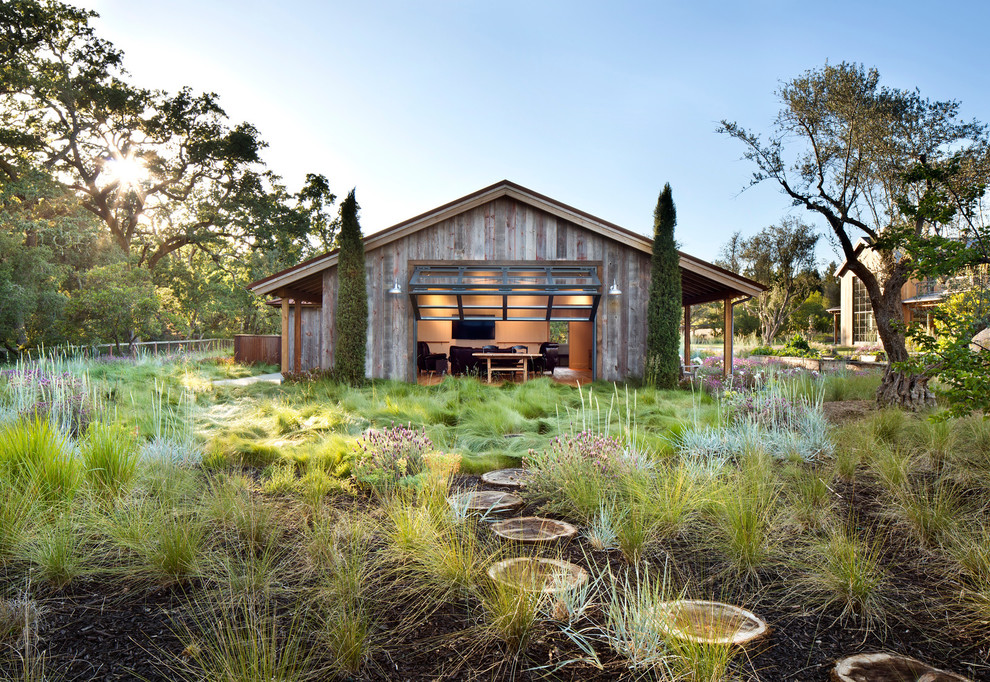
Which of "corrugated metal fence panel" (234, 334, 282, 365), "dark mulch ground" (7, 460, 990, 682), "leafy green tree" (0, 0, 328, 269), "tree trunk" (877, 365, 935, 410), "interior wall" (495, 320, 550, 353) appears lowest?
"dark mulch ground" (7, 460, 990, 682)

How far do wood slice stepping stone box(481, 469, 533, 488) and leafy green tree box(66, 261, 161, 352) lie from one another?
14869 millimetres

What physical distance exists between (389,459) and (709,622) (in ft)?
8.27

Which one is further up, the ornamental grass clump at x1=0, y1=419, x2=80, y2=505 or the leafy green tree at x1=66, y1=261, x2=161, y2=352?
the leafy green tree at x1=66, y1=261, x2=161, y2=352

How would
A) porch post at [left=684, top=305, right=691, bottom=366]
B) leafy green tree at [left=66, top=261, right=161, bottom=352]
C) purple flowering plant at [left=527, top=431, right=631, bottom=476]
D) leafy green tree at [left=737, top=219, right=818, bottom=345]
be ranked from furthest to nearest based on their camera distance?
leafy green tree at [left=737, top=219, right=818, bottom=345] < leafy green tree at [left=66, top=261, right=161, bottom=352] < porch post at [left=684, top=305, right=691, bottom=366] < purple flowering plant at [left=527, top=431, right=631, bottom=476]

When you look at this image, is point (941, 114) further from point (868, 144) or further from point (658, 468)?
point (658, 468)

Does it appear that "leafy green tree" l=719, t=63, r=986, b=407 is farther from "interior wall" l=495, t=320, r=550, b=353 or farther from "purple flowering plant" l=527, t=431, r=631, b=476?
"interior wall" l=495, t=320, r=550, b=353

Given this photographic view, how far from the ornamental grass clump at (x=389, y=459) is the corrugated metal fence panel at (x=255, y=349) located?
13.9m

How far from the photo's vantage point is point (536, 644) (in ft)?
6.81

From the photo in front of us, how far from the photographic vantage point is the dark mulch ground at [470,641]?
192 centimetres

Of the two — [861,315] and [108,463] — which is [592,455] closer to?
[108,463]

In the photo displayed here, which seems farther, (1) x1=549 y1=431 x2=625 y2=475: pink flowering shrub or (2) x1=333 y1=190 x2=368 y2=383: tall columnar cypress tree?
(2) x1=333 y1=190 x2=368 y2=383: tall columnar cypress tree

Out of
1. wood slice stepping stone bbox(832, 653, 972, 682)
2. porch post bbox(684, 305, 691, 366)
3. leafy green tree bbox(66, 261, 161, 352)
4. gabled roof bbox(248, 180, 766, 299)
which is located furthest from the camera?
leafy green tree bbox(66, 261, 161, 352)

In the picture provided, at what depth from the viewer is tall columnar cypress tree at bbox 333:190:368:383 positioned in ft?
35.6

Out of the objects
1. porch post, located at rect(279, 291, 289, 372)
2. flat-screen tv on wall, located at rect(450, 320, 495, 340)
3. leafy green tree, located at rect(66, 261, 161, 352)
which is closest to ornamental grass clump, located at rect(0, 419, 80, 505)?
porch post, located at rect(279, 291, 289, 372)
